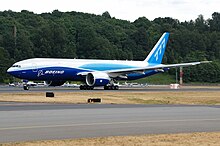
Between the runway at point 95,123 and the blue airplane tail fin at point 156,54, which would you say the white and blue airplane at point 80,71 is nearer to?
the blue airplane tail fin at point 156,54

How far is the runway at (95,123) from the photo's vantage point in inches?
747

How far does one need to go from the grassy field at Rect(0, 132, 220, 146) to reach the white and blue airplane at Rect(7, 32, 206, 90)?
43949 mm

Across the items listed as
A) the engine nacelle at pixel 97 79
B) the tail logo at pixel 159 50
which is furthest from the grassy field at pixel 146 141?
the tail logo at pixel 159 50

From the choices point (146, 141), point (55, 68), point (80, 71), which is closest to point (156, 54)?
point (80, 71)

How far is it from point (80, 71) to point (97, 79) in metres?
2.57

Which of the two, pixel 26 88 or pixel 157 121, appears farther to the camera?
pixel 26 88

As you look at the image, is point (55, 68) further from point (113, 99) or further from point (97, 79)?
point (113, 99)

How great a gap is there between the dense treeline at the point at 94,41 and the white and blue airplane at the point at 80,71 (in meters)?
45.4

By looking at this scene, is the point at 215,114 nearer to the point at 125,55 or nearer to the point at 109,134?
the point at 109,134

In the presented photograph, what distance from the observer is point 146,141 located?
1719cm

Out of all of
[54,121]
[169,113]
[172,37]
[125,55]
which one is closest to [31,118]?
[54,121]

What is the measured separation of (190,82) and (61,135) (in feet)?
333

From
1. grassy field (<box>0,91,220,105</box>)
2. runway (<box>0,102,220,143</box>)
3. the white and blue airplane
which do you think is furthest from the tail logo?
runway (<box>0,102,220,143</box>)

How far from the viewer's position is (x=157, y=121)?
2359 cm
